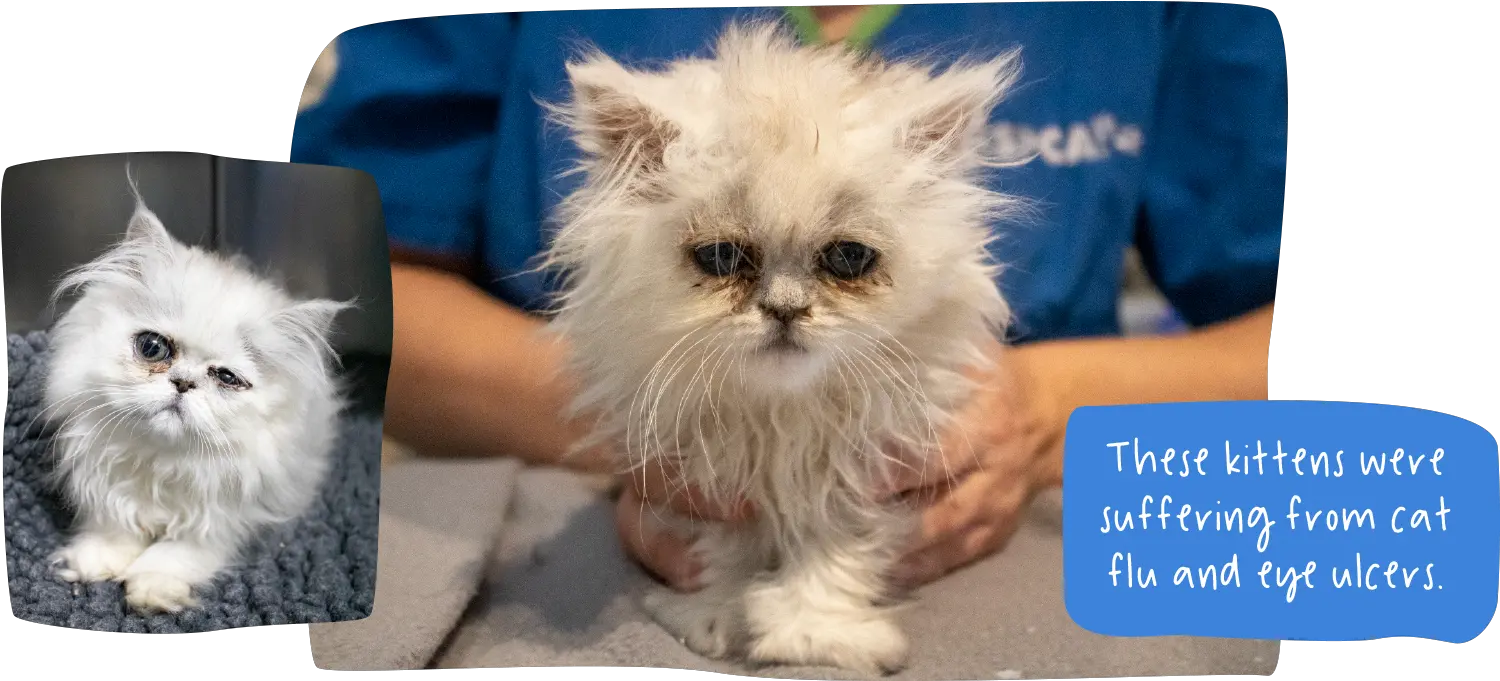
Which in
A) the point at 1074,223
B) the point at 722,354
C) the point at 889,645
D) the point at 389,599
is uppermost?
the point at 1074,223

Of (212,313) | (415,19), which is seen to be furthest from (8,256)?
(415,19)

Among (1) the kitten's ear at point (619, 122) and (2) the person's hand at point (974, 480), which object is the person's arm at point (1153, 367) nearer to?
(2) the person's hand at point (974, 480)

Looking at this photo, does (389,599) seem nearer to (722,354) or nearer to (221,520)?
(221,520)

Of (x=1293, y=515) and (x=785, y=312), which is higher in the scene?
(x=785, y=312)

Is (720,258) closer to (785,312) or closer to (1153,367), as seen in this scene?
(785,312)

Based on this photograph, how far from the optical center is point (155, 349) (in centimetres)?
112

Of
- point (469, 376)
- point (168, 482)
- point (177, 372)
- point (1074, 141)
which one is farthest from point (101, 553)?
point (1074, 141)

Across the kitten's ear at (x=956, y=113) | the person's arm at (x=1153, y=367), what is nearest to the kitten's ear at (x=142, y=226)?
the kitten's ear at (x=956, y=113)

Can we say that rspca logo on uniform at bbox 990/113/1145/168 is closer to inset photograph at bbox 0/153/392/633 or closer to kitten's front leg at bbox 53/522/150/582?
inset photograph at bbox 0/153/392/633

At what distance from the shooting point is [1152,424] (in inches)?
42.8

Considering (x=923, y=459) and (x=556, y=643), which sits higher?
(x=923, y=459)

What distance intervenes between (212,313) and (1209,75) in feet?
3.37

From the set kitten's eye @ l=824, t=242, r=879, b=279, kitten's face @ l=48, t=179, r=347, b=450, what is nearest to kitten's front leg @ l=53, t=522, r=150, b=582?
kitten's face @ l=48, t=179, r=347, b=450

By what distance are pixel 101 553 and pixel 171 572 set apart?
79mm
